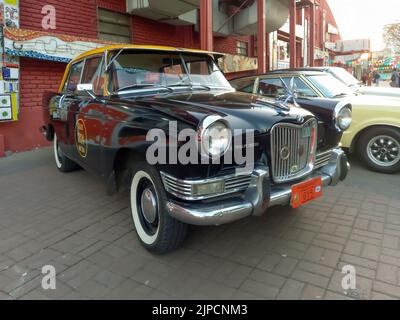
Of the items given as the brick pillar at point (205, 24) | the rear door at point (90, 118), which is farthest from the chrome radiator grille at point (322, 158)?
the brick pillar at point (205, 24)

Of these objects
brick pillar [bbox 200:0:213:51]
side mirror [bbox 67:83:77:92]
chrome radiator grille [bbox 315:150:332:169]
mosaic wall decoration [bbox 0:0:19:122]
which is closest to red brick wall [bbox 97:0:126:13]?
mosaic wall decoration [bbox 0:0:19:122]

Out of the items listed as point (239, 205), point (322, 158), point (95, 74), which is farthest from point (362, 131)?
point (95, 74)

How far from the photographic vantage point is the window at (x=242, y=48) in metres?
15.3

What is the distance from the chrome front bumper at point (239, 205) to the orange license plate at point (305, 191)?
2.2 inches

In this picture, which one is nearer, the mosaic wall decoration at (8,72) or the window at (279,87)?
the window at (279,87)

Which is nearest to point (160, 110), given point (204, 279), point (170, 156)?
point (170, 156)

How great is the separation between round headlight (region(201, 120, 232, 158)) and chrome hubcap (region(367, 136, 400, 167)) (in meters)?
4.00

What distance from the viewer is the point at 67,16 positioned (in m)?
7.77

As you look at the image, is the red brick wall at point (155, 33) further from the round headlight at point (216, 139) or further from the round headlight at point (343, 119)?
the round headlight at point (216, 139)

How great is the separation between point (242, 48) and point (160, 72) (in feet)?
42.3

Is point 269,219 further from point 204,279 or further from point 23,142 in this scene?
point 23,142

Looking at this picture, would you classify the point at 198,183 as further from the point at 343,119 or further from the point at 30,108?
the point at 30,108

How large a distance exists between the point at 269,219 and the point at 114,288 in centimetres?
184

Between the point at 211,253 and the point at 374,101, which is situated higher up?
the point at 374,101
